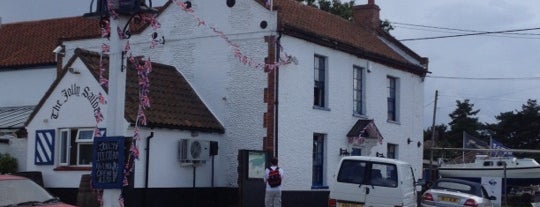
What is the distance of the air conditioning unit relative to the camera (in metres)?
21.5

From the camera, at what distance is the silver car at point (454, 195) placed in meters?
22.2

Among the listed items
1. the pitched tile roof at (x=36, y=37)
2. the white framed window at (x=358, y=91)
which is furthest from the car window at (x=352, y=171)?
the pitched tile roof at (x=36, y=37)

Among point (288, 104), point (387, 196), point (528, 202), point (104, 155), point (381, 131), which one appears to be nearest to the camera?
point (104, 155)

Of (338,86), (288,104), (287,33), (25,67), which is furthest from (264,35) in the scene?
(25,67)

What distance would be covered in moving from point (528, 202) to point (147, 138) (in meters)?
24.6

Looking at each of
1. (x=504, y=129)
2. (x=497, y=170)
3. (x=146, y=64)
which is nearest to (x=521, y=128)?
(x=504, y=129)

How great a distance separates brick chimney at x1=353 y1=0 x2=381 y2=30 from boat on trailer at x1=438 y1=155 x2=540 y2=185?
12461mm

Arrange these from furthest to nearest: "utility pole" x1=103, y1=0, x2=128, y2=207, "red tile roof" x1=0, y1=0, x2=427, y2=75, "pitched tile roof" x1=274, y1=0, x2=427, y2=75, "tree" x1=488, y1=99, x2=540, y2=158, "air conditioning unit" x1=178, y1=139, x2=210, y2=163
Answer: "tree" x1=488, y1=99, x2=540, y2=158, "red tile roof" x1=0, y1=0, x2=427, y2=75, "pitched tile roof" x1=274, y1=0, x2=427, y2=75, "air conditioning unit" x1=178, y1=139, x2=210, y2=163, "utility pole" x1=103, y1=0, x2=128, y2=207

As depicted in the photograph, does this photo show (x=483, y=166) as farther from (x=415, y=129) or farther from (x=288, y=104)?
(x=288, y=104)

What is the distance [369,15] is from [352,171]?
12.6 metres

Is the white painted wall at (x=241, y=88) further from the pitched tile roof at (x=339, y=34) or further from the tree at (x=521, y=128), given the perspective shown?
the tree at (x=521, y=128)

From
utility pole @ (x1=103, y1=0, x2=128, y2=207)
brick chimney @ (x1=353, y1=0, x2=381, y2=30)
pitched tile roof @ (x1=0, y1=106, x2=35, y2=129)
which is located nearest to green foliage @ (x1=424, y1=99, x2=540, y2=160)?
brick chimney @ (x1=353, y1=0, x2=381, y2=30)

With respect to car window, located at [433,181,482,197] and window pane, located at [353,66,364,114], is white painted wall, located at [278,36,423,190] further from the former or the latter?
car window, located at [433,181,482,197]

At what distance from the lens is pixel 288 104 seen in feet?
75.9
